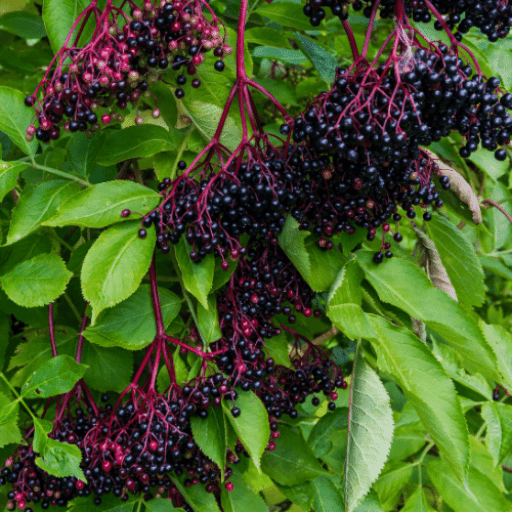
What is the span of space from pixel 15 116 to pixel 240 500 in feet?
4.57

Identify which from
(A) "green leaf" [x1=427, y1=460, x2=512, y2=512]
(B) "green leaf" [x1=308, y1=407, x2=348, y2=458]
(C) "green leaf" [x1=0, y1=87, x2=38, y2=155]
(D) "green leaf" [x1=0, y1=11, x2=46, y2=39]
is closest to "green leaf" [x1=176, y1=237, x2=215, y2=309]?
(C) "green leaf" [x1=0, y1=87, x2=38, y2=155]

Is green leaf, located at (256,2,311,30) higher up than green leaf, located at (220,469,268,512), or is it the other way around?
green leaf, located at (256,2,311,30)

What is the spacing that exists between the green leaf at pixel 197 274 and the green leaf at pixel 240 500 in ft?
2.24

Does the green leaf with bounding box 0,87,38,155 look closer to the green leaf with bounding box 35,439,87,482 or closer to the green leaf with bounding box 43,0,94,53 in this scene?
the green leaf with bounding box 43,0,94,53

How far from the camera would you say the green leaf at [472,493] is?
5.91ft

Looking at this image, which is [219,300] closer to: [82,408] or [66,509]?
[82,408]

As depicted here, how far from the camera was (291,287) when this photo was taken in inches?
64.7

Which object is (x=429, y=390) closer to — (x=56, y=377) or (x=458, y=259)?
(x=458, y=259)

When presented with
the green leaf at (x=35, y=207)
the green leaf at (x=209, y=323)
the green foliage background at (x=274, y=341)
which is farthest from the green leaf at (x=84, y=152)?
the green leaf at (x=209, y=323)

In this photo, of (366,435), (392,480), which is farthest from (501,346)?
(366,435)

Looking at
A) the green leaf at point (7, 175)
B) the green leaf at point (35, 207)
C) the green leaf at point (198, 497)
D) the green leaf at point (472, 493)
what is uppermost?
the green leaf at point (7, 175)

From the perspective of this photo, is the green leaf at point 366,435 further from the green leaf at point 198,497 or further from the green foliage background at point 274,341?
the green leaf at point 198,497

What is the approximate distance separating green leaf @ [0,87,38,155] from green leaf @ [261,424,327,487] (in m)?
1.27

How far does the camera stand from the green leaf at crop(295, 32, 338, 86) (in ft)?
5.55
